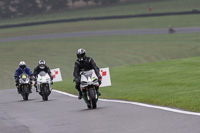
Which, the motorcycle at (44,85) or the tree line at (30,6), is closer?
the motorcycle at (44,85)

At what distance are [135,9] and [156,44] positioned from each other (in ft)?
70.1

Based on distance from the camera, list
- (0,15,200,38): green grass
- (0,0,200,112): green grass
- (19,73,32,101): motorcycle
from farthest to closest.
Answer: (0,15,200,38): green grass < (19,73,32,101): motorcycle < (0,0,200,112): green grass

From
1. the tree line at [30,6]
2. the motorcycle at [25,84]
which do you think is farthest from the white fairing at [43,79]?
the tree line at [30,6]

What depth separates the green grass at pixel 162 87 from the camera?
1255 cm

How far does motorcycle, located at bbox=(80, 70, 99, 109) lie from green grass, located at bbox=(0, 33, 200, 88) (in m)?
20.8

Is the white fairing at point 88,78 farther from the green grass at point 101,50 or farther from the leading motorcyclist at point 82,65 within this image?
the green grass at point 101,50

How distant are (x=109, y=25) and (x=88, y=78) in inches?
1744

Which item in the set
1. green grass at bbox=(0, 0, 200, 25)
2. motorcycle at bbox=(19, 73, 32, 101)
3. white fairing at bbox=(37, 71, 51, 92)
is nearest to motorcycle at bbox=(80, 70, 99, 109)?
white fairing at bbox=(37, 71, 51, 92)

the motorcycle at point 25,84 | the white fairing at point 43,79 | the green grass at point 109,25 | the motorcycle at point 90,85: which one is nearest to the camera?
the motorcycle at point 90,85

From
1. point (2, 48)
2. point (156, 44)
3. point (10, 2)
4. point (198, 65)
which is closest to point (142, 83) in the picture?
point (198, 65)

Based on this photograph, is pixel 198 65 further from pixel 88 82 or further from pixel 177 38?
pixel 177 38

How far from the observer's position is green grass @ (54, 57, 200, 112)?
12.5 metres

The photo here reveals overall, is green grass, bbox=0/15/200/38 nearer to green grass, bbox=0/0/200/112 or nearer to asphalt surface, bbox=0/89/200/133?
green grass, bbox=0/0/200/112

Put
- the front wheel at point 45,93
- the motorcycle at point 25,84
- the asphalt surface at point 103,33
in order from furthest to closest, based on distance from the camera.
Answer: the asphalt surface at point 103,33, the motorcycle at point 25,84, the front wheel at point 45,93
